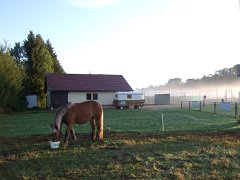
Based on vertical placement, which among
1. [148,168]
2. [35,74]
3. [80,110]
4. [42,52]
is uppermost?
[42,52]

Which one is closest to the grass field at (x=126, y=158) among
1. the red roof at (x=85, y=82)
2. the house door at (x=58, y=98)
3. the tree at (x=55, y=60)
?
the house door at (x=58, y=98)

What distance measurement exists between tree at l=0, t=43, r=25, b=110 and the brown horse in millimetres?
26703

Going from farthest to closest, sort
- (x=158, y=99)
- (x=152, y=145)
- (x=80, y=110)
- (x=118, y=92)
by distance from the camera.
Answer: (x=158, y=99) → (x=118, y=92) → (x=80, y=110) → (x=152, y=145)

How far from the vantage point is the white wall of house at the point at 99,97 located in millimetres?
48366

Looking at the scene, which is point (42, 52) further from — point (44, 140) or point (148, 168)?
point (148, 168)

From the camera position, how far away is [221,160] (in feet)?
30.6

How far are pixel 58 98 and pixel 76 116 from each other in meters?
35.3

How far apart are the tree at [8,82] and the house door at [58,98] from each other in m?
4.68

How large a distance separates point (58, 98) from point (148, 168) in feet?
132

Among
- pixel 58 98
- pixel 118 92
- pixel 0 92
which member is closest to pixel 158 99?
pixel 118 92

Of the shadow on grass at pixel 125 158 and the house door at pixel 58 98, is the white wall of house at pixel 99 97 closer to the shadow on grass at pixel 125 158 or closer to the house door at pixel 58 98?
the house door at pixel 58 98

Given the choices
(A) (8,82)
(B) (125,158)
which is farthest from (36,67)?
(B) (125,158)

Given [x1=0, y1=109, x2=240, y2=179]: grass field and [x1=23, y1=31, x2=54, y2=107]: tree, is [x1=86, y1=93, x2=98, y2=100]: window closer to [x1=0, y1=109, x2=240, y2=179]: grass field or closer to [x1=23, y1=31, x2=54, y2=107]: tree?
[x1=23, y1=31, x2=54, y2=107]: tree

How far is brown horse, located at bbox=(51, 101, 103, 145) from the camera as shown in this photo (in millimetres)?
12078
